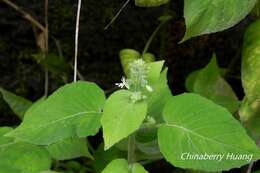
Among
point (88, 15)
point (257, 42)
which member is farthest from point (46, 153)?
point (88, 15)

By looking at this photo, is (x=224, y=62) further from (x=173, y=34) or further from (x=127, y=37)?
(x=127, y=37)

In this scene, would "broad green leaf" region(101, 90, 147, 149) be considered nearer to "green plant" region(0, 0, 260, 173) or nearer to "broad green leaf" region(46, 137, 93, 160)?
"green plant" region(0, 0, 260, 173)

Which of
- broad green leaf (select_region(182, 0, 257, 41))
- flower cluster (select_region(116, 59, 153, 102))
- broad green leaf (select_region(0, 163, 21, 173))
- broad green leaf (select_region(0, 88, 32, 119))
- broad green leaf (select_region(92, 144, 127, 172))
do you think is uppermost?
broad green leaf (select_region(182, 0, 257, 41))

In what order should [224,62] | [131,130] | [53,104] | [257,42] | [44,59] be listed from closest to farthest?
[131,130] < [53,104] < [257,42] < [44,59] < [224,62]

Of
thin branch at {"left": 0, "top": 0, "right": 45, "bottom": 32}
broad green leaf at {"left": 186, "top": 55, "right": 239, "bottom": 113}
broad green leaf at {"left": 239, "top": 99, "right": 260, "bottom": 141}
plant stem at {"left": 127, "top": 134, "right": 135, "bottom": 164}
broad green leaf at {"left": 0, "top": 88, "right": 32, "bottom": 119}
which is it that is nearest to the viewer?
plant stem at {"left": 127, "top": 134, "right": 135, "bottom": 164}

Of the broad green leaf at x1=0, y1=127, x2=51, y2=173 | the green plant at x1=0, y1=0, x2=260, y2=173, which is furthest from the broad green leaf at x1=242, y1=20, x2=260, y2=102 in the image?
the broad green leaf at x1=0, y1=127, x2=51, y2=173

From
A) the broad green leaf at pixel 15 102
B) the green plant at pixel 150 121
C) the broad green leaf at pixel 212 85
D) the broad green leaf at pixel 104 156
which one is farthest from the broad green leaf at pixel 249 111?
the broad green leaf at pixel 15 102

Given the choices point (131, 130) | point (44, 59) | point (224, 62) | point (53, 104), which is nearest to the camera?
point (131, 130)
